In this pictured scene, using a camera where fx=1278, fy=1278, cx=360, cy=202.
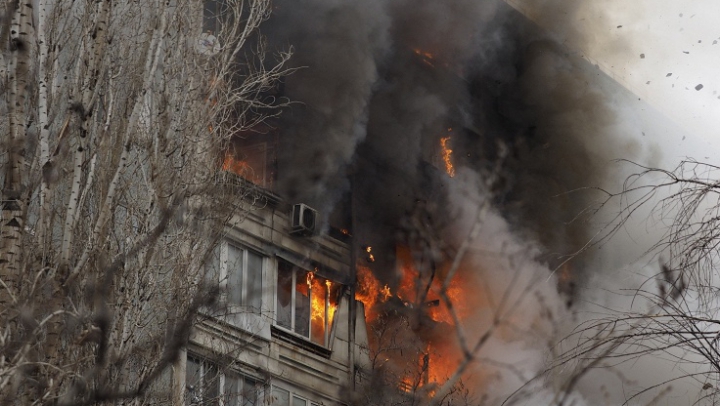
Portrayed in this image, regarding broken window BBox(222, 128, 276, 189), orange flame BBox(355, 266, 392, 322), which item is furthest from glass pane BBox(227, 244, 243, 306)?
orange flame BBox(355, 266, 392, 322)

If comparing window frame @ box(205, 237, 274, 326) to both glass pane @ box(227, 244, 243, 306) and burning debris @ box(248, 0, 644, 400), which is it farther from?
burning debris @ box(248, 0, 644, 400)

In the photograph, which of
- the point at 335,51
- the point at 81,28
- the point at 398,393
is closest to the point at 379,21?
the point at 335,51

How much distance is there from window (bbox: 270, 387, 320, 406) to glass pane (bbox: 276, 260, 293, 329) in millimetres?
1078

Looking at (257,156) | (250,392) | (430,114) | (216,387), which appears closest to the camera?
(216,387)

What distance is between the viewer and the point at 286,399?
62.6 feet

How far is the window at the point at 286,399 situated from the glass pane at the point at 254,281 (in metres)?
1.24

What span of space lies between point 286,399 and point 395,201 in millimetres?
6738

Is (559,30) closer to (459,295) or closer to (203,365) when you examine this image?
(459,295)

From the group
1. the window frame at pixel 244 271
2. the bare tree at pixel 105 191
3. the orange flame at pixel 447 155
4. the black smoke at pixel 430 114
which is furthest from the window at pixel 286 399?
the orange flame at pixel 447 155

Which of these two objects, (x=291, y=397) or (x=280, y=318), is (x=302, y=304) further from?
(x=291, y=397)

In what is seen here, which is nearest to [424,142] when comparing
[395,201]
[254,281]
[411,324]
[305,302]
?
[395,201]

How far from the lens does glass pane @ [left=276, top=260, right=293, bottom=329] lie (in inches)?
774

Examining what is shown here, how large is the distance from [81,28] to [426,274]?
1344 cm

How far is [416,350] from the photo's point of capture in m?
23.0
